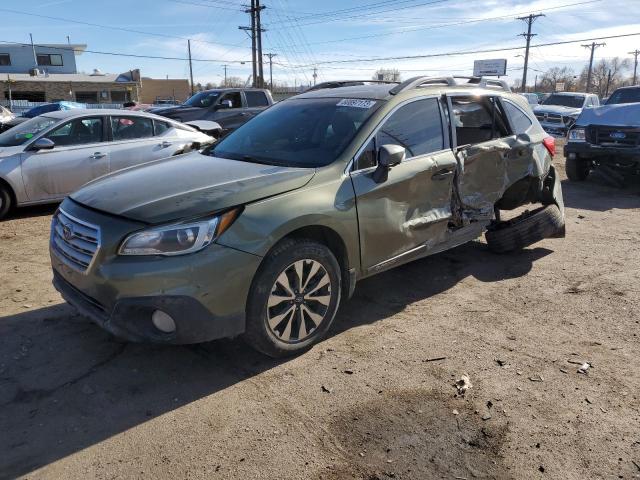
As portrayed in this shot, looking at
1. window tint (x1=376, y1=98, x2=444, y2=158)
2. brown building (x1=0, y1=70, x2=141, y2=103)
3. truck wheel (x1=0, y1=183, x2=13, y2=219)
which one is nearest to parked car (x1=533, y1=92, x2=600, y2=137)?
window tint (x1=376, y1=98, x2=444, y2=158)

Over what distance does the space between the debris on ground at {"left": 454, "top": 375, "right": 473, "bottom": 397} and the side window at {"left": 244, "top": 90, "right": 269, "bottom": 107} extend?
1271 centimetres

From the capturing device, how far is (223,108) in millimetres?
14305

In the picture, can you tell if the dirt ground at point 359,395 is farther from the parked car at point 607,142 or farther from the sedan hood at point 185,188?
the parked car at point 607,142

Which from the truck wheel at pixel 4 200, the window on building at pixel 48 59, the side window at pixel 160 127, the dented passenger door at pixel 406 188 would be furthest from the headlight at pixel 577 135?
the window on building at pixel 48 59

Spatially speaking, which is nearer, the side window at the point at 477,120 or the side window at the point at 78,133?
the side window at the point at 477,120

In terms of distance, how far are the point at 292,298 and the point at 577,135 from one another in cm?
935

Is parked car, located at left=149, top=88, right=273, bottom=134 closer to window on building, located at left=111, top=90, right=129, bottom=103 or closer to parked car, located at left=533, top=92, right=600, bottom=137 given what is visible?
parked car, located at left=533, top=92, right=600, bottom=137

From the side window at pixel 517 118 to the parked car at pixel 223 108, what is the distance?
9.16 meters

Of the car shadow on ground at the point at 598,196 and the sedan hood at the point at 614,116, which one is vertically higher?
the sedan hood at the point at 614,116

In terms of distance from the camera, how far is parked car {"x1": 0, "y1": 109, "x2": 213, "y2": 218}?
7176mm

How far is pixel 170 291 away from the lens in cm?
298

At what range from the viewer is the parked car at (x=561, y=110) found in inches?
742

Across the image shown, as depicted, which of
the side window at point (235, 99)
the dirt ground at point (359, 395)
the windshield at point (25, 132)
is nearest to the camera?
the dirt ground at point (359, 395)

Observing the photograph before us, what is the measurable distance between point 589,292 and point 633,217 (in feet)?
12.9
